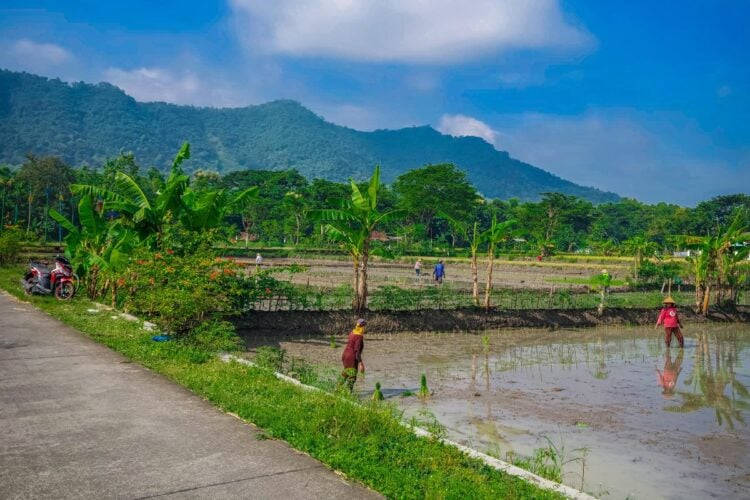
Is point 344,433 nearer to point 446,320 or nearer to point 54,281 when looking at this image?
point 446,320

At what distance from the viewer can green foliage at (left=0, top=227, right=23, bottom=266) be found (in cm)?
3058

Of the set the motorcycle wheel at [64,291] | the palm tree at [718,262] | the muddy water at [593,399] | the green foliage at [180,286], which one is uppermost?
the palm tree at [718,262]

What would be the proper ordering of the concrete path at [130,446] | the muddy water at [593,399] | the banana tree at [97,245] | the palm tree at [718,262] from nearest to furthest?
the concrete path at [130,446]
the muddy water at [593,399]
the banana tree at [97,245]
the palm tree at [718,262]

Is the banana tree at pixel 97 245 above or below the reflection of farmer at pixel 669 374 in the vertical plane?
above

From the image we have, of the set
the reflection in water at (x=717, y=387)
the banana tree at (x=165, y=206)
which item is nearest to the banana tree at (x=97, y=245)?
the banana tree at (x=165, y=206)

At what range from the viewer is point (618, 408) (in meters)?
10.7

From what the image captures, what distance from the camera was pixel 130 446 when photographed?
6.25 metres

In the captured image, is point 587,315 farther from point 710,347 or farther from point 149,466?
point 149,466

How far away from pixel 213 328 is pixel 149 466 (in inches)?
248

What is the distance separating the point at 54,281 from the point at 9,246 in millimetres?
14718

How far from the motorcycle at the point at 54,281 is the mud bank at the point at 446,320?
566cm

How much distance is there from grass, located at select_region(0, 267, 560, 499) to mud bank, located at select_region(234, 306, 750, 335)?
6.62 meters

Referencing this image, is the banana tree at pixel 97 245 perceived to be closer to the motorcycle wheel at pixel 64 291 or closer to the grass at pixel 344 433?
the motorcycle wheel at pixel 64 291

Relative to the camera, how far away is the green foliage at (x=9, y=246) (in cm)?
3058
